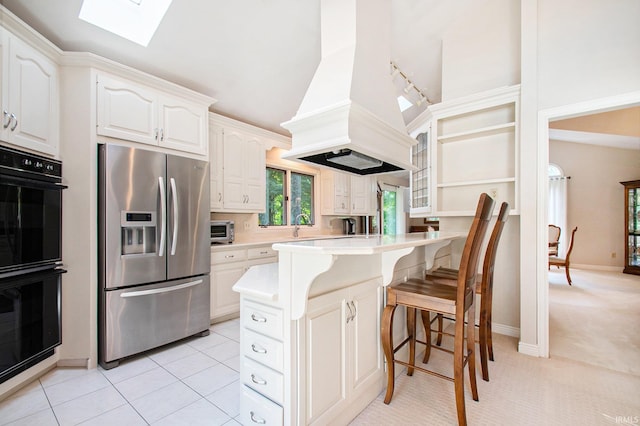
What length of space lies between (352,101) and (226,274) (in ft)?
7.85

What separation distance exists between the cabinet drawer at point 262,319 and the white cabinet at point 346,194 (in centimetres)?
355

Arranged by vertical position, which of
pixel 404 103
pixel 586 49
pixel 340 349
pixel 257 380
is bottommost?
pixel 257 380

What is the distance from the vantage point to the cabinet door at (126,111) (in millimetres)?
2275

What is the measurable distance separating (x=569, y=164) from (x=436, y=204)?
550cm

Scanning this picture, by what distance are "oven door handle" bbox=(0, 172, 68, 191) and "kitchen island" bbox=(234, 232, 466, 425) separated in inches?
64.1

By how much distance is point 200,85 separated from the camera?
3.06 m

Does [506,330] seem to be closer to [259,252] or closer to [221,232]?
[259,252]

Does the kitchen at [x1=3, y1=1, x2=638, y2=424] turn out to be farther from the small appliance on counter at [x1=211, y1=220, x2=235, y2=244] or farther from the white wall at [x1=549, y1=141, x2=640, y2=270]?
the white wall at [x1=549, y1=141, x2=640, y2=270]

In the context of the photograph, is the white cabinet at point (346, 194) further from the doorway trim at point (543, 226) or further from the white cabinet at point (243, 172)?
the doorway trim at point (543, 226)

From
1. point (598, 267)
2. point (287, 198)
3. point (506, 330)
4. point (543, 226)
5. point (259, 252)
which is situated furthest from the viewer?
point (598, 267)

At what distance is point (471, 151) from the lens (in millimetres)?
3059

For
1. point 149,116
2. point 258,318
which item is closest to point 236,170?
point 149,116

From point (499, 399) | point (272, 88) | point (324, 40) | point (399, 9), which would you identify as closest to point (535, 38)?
point (399, 9)

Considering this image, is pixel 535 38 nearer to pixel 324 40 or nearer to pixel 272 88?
pixel 324 40
